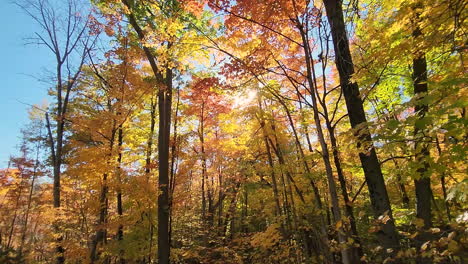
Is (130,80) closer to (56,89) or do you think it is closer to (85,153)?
(85,153)

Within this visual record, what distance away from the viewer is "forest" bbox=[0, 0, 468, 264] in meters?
3.08

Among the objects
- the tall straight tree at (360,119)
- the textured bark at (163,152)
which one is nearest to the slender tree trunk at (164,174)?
the textured bark at (163,152)

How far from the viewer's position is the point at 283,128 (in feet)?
35.1

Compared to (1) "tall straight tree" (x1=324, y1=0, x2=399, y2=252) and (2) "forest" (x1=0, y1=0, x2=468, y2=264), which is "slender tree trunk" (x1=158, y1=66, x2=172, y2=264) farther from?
(1) "tall straight tree" (x1=324, y1=0, x2=399, y2=252)

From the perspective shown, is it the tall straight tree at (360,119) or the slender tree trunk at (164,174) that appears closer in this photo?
the tall straight tree at (360,119)

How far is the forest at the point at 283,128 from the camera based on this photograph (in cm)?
308

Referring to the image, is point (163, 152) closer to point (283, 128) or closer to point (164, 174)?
point (164, 174)

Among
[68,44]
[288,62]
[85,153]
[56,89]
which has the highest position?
[68,44]

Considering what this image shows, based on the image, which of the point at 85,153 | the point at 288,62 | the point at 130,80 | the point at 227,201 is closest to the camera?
the point at 288,62

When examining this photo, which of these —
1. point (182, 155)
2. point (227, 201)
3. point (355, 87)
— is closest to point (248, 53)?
point (355, 87)

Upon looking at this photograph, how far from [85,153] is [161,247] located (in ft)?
12.6

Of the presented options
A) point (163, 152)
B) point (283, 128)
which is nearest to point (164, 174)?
point (163, 152)

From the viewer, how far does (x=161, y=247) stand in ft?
25.2

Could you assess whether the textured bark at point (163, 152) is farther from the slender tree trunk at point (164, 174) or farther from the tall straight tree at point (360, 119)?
the tall straight tree at point (360, 119)
